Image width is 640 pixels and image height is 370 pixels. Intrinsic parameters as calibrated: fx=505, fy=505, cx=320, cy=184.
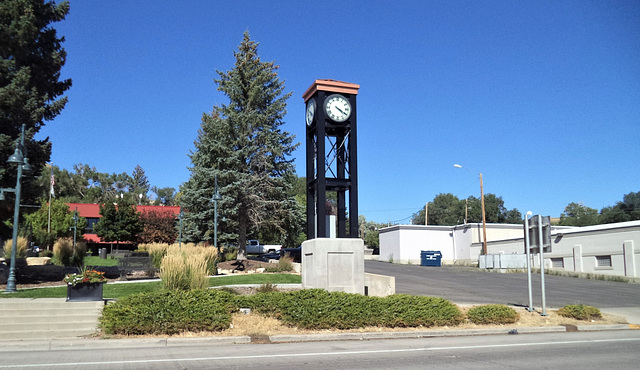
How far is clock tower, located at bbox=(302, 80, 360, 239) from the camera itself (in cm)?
1620

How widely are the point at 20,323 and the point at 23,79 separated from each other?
40.4 feet

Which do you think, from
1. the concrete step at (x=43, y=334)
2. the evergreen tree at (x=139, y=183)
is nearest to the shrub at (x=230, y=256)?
the concrete step at (x=43, y=334)

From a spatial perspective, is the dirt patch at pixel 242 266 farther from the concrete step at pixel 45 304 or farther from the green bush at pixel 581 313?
the green bush at pixel 581 313

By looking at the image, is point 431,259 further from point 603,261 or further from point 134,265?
point 134,265

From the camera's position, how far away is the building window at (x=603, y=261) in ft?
108

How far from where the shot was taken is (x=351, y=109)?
1683cm

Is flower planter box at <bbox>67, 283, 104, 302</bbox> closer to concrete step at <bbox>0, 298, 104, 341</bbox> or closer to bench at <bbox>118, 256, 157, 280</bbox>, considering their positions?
concrete step at <bbox>0, 298, 104, 341</bbox>

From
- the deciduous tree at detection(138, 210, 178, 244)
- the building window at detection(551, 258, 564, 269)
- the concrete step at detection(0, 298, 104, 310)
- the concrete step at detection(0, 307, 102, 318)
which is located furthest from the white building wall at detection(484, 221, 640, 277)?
the deciduous tree at detection(138, 210, 178, 244)

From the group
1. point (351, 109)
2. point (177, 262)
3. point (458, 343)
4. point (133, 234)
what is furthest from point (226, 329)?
point (133, 234)

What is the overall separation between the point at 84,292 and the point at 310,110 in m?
8.94

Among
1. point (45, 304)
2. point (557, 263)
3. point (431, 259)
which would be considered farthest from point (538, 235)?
point (431, 259)

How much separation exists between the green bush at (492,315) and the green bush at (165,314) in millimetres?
6621

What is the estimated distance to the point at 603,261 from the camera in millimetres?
33344

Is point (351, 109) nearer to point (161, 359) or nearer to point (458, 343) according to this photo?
point (458, 343)
